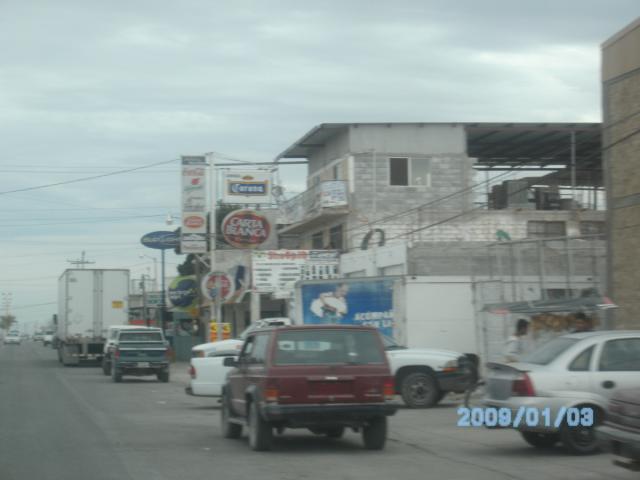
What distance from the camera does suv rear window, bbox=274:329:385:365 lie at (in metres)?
12.8

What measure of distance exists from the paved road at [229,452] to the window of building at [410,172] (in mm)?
22491

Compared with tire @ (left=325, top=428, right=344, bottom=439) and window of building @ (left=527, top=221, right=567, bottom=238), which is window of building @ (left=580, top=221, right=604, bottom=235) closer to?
window of building @ (left=527, top=221, right=567, bottom=238)

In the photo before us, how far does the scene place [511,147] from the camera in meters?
44.5

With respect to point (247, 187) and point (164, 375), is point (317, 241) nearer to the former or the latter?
point (247, 187)

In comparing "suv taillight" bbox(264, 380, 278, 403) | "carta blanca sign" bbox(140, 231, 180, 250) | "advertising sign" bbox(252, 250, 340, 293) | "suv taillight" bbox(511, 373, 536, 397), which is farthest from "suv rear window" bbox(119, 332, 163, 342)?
"suv taillight" bbox(511, 373, 536, 397)

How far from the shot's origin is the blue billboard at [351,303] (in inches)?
1115

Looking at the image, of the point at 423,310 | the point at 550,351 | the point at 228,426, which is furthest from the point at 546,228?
the point at 550,351

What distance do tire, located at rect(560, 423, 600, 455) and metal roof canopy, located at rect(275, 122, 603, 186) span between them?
29196 mm

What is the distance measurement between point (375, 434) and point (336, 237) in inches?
1211

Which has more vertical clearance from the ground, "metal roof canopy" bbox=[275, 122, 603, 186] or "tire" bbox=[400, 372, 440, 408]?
"metal roof canopy" bbox=[275, 122, 603, 186]

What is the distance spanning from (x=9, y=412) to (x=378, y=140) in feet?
84.1

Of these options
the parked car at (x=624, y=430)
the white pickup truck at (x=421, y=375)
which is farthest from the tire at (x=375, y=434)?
the white pickup truck at (x=421, y=375)

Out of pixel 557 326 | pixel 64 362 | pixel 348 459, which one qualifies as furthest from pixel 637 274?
pixel 64 362

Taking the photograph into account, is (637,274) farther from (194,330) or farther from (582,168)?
(194,330)
